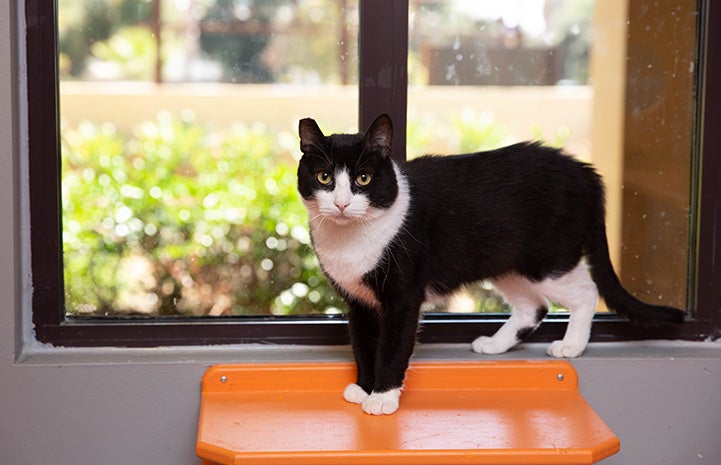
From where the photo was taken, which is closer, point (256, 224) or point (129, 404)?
point (129, 404)

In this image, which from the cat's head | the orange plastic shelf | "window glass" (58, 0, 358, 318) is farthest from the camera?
"window glass" (58, 0, 358, 318)

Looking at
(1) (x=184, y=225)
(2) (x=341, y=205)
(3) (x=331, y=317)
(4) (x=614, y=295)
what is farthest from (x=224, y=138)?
(4) (x=614, y=295)

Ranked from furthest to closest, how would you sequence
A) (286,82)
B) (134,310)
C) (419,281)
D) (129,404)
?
(286,82)
(134,310)
(129,404)
(419,281)

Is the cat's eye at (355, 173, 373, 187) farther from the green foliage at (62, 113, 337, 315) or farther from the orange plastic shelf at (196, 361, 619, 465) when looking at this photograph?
the green foliage at (62, 113, 337, 315)

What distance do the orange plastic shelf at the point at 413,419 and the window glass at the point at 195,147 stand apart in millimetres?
308

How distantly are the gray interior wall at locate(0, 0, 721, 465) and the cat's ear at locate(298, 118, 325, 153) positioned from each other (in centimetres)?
55

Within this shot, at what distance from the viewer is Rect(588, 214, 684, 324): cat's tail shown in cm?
199

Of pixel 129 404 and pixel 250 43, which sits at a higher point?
pixel 250 43

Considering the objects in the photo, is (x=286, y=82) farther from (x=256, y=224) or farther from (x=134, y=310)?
(x=134, y=310)

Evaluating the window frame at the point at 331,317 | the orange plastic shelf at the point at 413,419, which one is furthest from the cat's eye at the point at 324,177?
the orange plastic shelf at the point at 413,419

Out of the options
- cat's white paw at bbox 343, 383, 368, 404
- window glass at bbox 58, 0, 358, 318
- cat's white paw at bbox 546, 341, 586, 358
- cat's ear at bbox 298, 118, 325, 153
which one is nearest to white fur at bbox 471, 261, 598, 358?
cat's white paw at bbox 546, 341, 586, 358

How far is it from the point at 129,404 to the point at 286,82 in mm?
929

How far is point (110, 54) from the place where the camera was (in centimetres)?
227

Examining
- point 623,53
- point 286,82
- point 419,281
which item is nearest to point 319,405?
point 419,281
